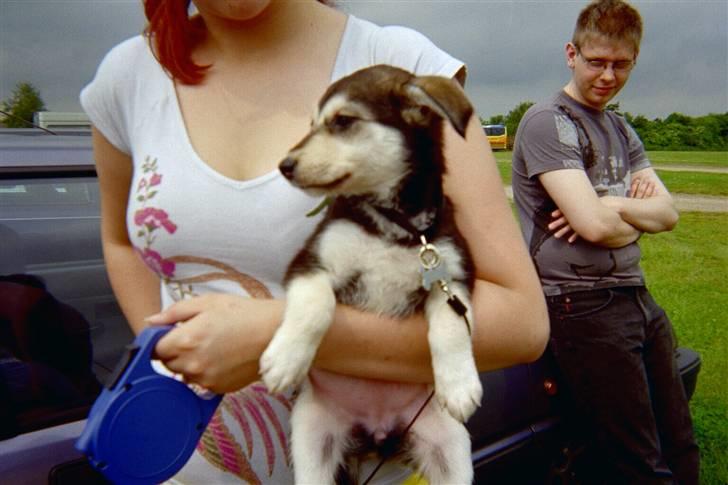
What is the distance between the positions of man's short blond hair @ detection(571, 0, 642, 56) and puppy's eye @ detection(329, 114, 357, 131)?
2695 millimetres

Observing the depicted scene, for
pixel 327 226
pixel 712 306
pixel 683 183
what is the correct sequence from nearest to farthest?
pixel 327 226 < pixel 712 306 < pixel 683 183

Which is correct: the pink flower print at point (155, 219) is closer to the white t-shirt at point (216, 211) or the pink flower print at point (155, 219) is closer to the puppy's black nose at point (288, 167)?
the white t-shirt at point (216, 211)

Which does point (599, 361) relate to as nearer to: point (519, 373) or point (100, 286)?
point (519, 373)

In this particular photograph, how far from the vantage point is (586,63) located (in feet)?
12.3

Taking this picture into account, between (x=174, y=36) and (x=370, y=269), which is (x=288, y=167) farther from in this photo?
(x=174, y=36)

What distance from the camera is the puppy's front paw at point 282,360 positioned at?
4.36 ft

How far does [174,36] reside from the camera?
5.18 feet

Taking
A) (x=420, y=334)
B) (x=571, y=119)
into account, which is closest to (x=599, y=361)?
(x=571, y=119)

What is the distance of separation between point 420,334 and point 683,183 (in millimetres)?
15239

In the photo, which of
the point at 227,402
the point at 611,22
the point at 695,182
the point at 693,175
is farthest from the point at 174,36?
the point at 693,175

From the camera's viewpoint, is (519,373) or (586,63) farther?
(586,63)

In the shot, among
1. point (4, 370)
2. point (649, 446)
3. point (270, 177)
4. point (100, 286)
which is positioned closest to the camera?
point (270, 177)

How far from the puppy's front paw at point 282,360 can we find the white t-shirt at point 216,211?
19cm

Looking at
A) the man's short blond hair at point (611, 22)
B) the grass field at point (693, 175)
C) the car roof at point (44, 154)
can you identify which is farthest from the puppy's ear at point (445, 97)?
the grass field at point (693, 175)
